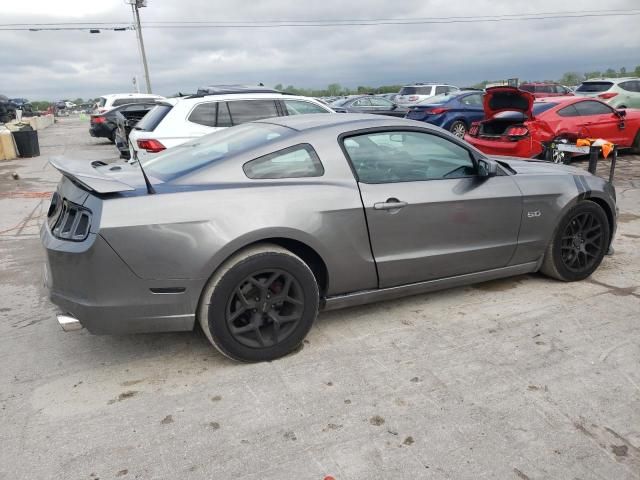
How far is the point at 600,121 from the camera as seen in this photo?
10.2m

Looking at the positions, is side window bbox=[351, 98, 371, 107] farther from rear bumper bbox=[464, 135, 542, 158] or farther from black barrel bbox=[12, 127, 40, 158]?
black barrel bbox=[12, 127, 40, 158]

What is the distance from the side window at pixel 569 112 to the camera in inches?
380

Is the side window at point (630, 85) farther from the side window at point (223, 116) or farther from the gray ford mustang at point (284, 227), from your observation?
the gray ford mustang at point (284, 227)

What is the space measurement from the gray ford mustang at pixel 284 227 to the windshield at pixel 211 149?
0.02m

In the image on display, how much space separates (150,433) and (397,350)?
1550 mm

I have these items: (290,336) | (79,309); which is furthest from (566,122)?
(79,309)

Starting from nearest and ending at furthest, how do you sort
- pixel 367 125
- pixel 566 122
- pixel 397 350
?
pixel 397 350, pixel 367 125, pixel 566 122

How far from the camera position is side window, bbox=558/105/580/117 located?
964 centimetres

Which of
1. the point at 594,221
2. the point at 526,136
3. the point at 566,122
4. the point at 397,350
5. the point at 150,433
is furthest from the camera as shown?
Answer: the point at 566,122

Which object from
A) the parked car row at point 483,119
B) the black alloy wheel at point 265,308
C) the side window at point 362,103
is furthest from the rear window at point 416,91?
the black alloy wheel at point 265,308

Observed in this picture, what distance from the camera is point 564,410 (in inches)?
105

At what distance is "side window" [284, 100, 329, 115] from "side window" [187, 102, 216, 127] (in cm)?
121

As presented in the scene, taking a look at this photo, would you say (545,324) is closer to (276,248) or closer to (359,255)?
(359,255)

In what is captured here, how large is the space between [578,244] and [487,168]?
129 cm
